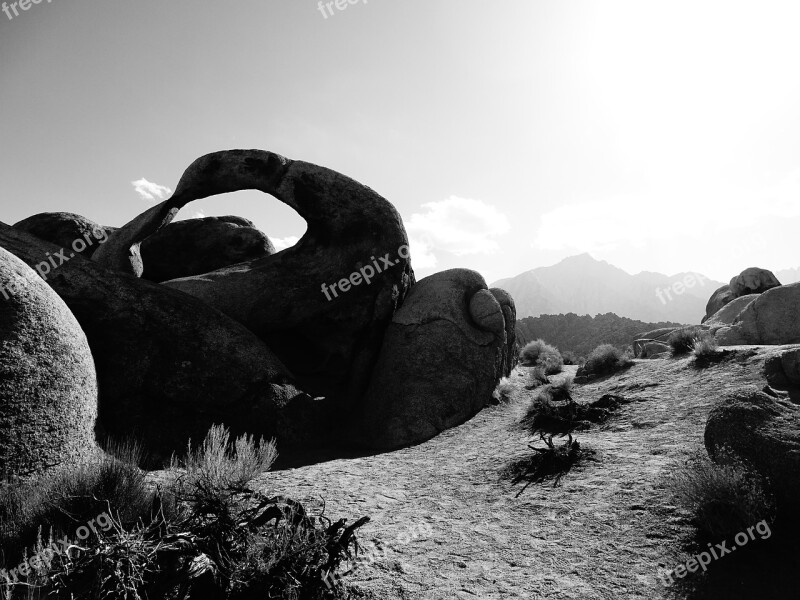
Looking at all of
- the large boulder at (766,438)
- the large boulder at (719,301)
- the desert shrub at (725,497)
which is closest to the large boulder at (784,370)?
the large boulder at (766,438)

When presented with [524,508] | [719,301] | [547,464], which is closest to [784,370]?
[547,464]

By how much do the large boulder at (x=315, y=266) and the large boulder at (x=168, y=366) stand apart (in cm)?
204

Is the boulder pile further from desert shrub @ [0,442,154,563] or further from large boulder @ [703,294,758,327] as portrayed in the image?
large boulder @ [703,294,758,327]

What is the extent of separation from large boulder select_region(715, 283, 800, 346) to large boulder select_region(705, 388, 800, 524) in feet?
44.2

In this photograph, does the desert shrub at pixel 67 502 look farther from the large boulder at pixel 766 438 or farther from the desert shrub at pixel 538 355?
the desert shrub at pixel 538 355

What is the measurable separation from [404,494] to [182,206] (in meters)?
9.80

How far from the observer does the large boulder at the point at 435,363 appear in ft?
33.0

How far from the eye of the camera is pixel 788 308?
16.0 m

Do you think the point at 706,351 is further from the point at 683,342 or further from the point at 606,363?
the point at 606,363

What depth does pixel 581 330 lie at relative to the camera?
176 feet

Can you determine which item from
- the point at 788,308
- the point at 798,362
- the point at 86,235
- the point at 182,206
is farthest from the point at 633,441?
the point at 86,235

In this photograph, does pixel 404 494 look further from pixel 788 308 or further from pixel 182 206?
pixel 788 308

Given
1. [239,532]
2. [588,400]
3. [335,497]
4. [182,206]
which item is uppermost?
[182,206]

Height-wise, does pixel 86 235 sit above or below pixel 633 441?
above
